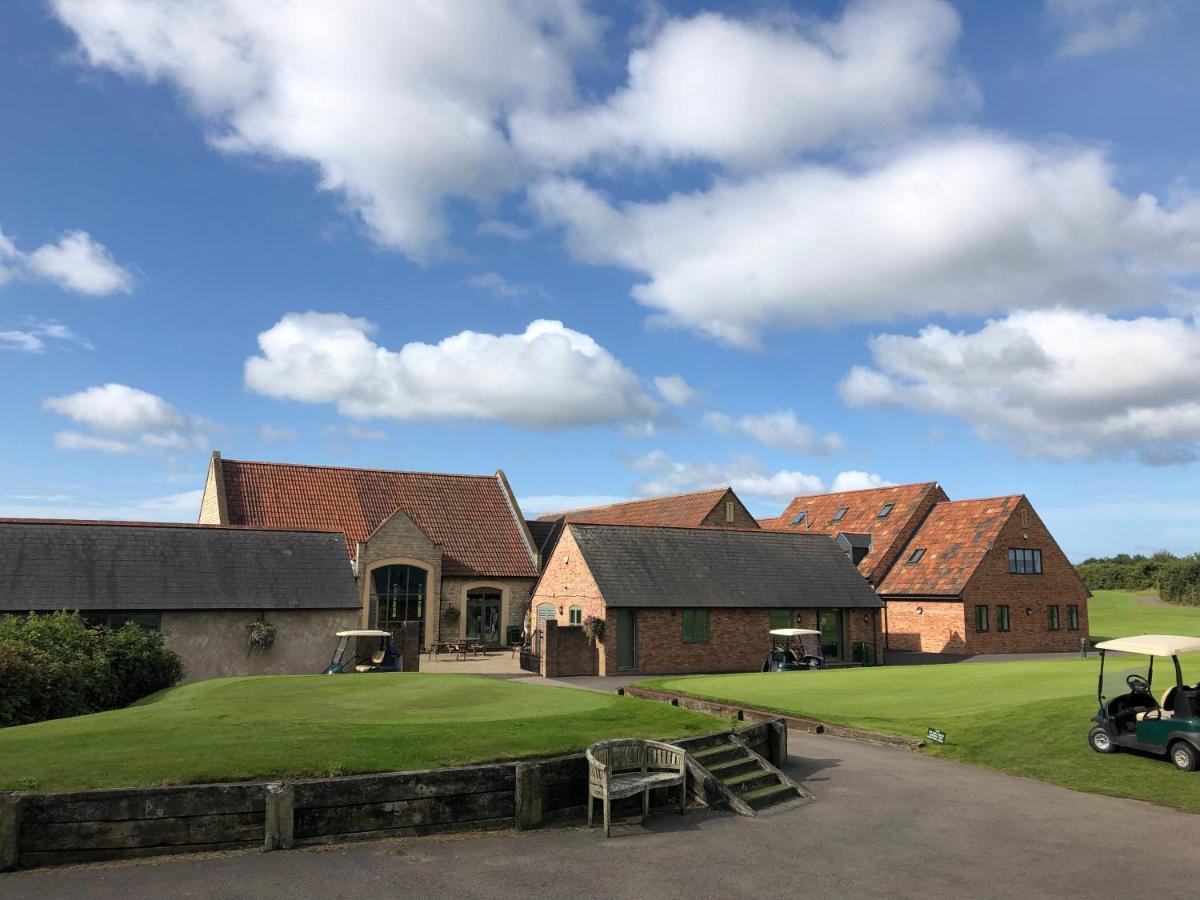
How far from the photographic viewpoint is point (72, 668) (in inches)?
719

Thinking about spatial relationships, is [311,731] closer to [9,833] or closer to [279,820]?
[279,820]

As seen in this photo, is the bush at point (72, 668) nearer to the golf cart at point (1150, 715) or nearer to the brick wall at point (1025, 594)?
the golf cart at point (1150, 715)

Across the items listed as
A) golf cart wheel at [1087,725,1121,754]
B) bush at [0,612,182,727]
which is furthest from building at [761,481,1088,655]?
bush at [0,612,182,727]

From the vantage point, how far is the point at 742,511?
50188 mm

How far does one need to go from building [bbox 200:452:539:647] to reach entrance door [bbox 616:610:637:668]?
36.6 ft

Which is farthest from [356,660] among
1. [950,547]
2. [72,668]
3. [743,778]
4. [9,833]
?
[950,547]

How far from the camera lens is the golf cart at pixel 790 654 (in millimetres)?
32844

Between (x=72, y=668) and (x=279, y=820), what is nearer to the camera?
(x=279, y=820)

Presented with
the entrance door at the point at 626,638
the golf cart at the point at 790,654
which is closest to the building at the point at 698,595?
the entrance door at the point at 626,638

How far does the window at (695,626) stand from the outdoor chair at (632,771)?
20563 millimetres

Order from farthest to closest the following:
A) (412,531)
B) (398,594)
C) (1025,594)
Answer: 1. (1025,594)
2. (412,531)
3. (398,594)

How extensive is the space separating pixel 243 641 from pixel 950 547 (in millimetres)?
32795

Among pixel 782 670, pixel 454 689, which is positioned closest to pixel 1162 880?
pixel 454 689

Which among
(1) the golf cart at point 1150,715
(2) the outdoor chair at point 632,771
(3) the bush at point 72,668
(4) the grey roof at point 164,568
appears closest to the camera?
(2) the outdoor chair at point 632,771
